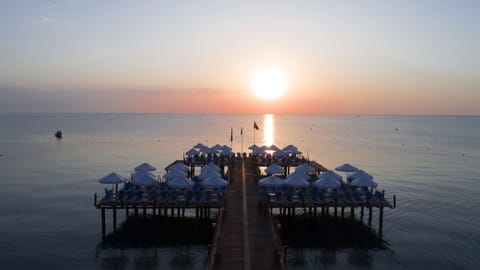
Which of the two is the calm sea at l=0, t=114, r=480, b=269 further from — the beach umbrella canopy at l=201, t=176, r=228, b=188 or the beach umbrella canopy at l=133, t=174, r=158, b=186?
the beach umbrella canopy at l=133, t=174, r=158, b=186

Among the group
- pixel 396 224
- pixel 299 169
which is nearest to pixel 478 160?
pixel 396 224

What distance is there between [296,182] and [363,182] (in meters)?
6.13

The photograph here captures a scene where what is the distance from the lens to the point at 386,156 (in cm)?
8688

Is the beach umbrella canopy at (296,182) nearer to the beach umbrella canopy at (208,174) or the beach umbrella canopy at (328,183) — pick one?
the beach umbrella canopy at (328,183)

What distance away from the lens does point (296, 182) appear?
3191 centimetres

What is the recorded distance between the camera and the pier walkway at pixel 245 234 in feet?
67.8

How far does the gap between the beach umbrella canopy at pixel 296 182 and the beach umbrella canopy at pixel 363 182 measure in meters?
4.27

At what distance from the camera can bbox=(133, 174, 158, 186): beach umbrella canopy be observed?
31766 mm

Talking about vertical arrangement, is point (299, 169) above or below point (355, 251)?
above

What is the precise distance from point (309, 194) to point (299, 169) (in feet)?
21.0

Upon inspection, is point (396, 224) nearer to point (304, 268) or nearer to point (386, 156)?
point (304, 268)

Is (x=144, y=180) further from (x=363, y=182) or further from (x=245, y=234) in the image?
(x=363, y=182)

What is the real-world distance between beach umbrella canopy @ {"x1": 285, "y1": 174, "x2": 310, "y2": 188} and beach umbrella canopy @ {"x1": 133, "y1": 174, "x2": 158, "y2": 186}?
1181cm

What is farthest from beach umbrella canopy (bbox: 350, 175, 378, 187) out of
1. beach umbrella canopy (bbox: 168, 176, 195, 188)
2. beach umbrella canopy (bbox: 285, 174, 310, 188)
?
beach umbrella canopy (bbox: 168, 176, 195, 188)
